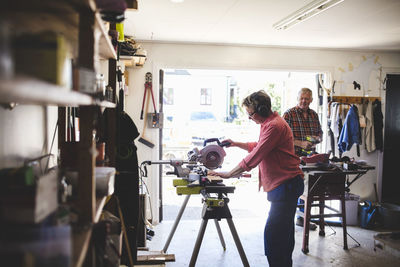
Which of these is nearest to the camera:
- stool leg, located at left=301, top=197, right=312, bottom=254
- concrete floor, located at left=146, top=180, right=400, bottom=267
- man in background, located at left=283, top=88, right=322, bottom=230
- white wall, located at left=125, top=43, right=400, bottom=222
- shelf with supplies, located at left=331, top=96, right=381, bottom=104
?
concrete floor, located at left=146, top=180, right=400, bottom=267

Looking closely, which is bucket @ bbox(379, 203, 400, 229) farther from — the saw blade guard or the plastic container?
the saw blade guard

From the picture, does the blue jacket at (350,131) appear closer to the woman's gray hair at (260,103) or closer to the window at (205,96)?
the woman's gray hair at (260,103)

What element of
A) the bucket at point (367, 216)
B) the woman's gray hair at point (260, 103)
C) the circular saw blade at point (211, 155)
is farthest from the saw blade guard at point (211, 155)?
the bucket at point (367, 216)

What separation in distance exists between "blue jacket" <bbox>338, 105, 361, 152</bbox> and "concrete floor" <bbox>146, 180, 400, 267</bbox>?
115cm

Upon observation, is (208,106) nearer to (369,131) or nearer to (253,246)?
(369,131)

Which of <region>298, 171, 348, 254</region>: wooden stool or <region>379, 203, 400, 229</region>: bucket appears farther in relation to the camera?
<region>379, 203, 400, 229</region>: bucket

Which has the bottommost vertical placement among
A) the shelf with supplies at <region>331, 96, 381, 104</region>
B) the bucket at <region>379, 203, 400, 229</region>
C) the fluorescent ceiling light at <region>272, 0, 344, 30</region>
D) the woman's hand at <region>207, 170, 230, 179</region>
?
the bucket at <region>379, 203, 400, 229</region>

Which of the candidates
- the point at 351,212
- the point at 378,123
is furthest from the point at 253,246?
the point at 378,123

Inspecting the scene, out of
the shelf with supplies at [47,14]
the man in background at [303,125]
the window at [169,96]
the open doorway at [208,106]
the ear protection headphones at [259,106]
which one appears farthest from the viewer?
A: the window at [169,96]

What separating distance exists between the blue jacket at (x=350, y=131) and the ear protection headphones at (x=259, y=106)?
2473 mm

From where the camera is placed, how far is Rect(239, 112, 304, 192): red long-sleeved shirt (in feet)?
7.48

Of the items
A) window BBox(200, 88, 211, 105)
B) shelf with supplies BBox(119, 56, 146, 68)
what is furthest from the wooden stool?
window BBox(200, 88, 211, 105)

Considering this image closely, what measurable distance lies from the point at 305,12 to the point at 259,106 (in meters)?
1.23

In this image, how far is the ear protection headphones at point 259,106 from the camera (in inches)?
94.2
